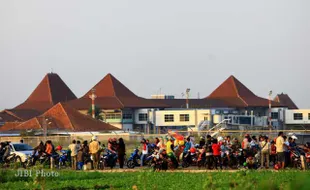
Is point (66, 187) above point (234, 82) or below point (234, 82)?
below

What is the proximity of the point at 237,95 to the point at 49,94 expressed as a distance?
2820 cm

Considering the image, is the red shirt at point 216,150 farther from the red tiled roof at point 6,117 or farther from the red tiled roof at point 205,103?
the red tiled roof at point 205,103

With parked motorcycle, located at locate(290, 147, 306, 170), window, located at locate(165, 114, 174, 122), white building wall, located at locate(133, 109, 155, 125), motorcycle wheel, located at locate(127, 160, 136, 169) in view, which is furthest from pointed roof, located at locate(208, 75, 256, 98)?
parked motorcycle, located at locate(290, 147, 306, 170)

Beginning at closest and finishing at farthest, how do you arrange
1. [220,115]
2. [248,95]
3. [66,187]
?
[66,187] → [220,115] → [248,95]

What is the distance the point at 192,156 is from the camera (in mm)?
26969

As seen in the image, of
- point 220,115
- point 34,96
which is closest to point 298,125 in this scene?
point 220,115

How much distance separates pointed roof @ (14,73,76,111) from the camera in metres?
121

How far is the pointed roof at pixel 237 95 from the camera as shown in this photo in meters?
113

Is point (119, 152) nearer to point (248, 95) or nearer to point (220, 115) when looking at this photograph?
point (220, 115)

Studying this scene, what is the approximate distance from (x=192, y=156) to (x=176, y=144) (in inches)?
65.0

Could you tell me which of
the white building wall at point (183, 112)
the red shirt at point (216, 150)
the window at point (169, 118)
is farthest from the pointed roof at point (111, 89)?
the red shirt at point (216, 150)

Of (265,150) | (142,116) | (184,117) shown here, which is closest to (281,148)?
(265,150)

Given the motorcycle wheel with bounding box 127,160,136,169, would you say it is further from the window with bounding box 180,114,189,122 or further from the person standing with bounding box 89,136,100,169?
the window with bounding box 180,114,189,122

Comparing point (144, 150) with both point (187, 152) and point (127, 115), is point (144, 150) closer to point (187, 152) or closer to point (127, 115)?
point (187, 152)
